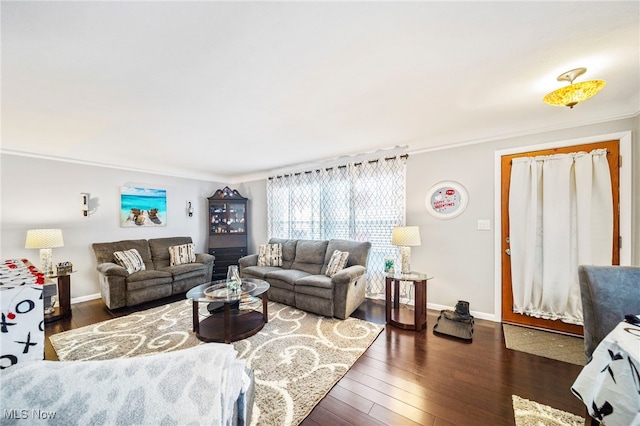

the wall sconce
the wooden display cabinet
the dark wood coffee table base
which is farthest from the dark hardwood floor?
the wooden display cabinet

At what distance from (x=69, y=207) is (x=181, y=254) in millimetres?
1700

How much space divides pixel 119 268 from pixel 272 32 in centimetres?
368

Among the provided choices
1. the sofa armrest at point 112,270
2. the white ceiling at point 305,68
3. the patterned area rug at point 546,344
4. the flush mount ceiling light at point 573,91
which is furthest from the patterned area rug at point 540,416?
the sofa armrest at point 112,270

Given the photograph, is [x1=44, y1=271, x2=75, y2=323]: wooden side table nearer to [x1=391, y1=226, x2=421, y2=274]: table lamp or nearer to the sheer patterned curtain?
the sheer patterned curtain

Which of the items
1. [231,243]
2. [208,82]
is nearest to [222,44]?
[208,82]

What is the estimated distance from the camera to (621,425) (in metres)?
0.91

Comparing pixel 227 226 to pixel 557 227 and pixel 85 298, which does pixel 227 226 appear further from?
pixel 557 227

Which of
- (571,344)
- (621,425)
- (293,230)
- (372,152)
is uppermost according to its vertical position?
(372,152)

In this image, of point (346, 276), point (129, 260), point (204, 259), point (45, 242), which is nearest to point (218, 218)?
point (204, 259)

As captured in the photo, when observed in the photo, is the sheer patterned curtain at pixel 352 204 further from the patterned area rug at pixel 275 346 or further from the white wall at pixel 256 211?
the patterned area rug at pixel 275 346

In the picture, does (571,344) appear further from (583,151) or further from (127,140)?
(127,140)

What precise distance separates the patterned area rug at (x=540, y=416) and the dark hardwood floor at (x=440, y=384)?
48 mm

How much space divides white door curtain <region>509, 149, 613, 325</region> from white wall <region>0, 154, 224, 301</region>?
5709mm

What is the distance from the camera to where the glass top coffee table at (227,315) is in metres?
2.42
